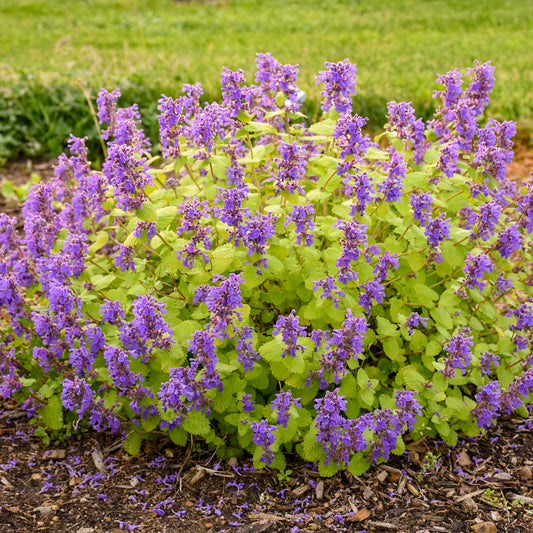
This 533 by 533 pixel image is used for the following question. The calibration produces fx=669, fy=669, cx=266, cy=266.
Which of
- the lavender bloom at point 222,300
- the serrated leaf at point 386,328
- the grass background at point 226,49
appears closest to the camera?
the lavender bloom at point 222,300

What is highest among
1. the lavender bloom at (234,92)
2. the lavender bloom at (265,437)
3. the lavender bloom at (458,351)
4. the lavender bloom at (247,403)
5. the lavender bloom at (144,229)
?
the lavender bloom at (234,92)

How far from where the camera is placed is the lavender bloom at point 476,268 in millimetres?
2764

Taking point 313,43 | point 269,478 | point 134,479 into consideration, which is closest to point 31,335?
point 134,479

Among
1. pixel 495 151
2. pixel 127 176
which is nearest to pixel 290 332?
pixel 127 176

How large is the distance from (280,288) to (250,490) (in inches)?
34.6

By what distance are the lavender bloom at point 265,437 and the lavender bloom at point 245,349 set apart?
0.74 ft

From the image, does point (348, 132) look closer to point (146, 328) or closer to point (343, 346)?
point (343, 346)

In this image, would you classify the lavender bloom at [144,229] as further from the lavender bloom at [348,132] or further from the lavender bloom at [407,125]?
the lavender bloom at [407,125]

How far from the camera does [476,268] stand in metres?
2.79

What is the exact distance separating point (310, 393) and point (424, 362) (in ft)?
1.80

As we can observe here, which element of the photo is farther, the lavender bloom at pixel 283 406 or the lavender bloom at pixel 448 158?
the lavender bloom at pixel 448 158

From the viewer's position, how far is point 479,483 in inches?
115

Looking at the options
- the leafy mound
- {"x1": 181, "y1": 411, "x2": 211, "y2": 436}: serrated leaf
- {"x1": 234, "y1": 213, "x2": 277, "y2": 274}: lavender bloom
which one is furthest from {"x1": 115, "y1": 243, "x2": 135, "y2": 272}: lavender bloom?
{"x1": 181, "y1": 411, "x2": 211, "y2": 436}: serrated leaf

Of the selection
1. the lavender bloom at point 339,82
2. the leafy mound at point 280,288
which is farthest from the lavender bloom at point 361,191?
the lavender bloom at point 339,82
